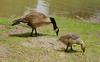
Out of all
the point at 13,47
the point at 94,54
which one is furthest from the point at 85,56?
the point at 13,47

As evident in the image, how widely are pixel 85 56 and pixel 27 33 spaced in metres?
3.80

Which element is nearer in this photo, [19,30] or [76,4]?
[19,30]

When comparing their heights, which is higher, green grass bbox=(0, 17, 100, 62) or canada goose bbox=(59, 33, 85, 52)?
canada goose bbox=(59, 33, 85, 52)

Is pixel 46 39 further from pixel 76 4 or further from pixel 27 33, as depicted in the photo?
pixel 76 4

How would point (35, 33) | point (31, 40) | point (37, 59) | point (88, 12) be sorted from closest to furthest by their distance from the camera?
point (37, 59)
point (31, 40)
point (35, 33)
point (88, 12)

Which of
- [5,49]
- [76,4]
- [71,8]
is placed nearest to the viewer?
[5,49]

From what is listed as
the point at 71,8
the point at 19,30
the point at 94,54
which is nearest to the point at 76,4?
the point at 71,8

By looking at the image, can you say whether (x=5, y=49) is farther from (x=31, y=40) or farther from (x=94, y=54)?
(x=94, y=54)

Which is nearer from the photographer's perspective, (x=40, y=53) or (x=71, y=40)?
(x=40, y=53)

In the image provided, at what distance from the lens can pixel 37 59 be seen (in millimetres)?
10484

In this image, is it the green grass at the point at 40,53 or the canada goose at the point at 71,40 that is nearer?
the green grass at the point at 40,53

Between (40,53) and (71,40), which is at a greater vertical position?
(71,40)

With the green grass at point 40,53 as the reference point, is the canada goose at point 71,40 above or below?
above

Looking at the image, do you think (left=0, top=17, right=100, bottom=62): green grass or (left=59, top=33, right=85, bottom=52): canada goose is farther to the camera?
(left=59, top=33, right=85, bottom=52): canada goose
